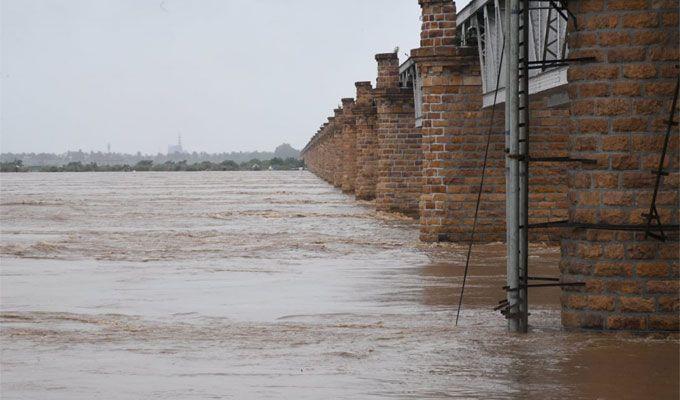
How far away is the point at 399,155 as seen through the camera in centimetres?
2986

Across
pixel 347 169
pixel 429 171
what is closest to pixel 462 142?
pixel 429 171

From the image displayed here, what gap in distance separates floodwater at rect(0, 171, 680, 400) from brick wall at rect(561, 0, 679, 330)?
333 millimetres

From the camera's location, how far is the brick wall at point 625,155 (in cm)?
948

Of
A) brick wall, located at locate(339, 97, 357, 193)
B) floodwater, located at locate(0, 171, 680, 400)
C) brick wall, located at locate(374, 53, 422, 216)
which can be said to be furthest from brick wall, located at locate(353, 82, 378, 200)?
floodwater, located at locate(0, 171, 680, 400)

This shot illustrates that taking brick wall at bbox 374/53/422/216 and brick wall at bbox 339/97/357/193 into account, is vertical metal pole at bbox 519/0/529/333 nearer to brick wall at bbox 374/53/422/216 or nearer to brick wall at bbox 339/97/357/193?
brick wall at bbox 374/53/422/216

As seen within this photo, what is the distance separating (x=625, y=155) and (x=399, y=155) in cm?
2033

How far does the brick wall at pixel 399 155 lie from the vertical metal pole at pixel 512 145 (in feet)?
65.1

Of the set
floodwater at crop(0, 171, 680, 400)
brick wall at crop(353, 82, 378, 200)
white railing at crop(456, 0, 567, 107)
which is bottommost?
floodwater at crop(0, 171, 680, 400)

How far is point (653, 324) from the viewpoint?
9.52m

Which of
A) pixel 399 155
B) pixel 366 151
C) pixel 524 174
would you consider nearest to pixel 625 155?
pixel 524 174

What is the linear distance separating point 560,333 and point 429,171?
984 cm

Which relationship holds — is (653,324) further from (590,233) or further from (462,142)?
(462,142)

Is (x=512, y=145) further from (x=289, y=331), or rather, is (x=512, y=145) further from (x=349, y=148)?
(x=349, y=148)

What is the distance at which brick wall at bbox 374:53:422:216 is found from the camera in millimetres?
29891
